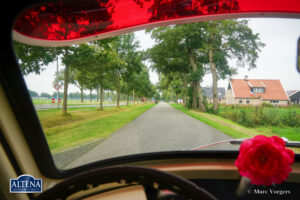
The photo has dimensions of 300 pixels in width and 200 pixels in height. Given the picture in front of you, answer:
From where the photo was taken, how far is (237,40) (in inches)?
92.7

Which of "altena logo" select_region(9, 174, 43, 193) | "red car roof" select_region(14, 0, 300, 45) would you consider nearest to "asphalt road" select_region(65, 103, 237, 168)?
"altena logo" select_region(9, 174, 43, 193)

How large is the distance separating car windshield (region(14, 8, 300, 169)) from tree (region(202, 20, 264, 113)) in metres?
0.01

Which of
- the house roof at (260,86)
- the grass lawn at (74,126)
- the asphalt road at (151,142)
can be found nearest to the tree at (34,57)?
the grass lawn at (74,126)

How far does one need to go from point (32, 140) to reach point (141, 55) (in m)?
2.10

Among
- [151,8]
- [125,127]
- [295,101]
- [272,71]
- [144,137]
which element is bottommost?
[144,137]

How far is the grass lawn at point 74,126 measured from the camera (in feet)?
6.09

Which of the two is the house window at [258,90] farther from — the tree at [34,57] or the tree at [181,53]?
Answer: the tree at [34,57]

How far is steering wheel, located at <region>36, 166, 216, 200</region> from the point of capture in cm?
78

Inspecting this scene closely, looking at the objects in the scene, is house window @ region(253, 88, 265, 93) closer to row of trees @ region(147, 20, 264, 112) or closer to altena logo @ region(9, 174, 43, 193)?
row of trees @ region(147, 20, 264, 112)

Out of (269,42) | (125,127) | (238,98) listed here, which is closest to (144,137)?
(125,127)

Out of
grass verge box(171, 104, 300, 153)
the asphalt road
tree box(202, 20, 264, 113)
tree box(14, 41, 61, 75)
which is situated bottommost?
the asphalt road

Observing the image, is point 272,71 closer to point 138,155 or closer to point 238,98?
point 238,98

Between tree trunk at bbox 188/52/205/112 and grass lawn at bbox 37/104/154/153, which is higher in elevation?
tree trunk at bbox 188/52/205/112

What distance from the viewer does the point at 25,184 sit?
135 cm
